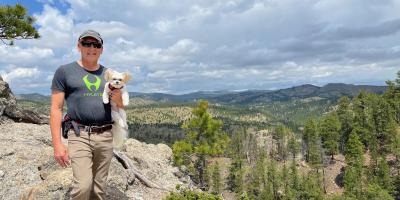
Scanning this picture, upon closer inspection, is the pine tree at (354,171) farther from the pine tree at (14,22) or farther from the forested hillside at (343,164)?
the pine tree at (14,22)

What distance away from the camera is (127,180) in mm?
15828

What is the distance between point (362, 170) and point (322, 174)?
21619 millimetres

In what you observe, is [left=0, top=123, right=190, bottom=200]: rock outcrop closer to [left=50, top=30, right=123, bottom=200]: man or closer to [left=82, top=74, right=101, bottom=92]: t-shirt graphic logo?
[left=50, top=30, right=123, bottom=200]: man

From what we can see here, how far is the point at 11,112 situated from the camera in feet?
Answer: 72.9

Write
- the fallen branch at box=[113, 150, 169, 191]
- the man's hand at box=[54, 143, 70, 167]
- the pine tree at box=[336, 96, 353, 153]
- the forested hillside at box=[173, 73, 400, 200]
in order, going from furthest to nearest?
the pine tree at box=[336, 96, 353, 153] < the forested hillside at box=[173, 73, 400, 200] < the fallen branch at box=[113, 150, 169, 191] < the man's hand at box=[54, 143, 70, 167]

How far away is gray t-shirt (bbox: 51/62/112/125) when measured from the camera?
24.2ft

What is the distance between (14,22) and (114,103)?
56.4 ft

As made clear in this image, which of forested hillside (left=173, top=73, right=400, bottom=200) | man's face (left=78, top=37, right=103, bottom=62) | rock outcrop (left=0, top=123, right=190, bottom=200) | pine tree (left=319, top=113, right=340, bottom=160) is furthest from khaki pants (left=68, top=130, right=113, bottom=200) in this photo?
pine tree (left=319, top=113, right=340, bottom=160)

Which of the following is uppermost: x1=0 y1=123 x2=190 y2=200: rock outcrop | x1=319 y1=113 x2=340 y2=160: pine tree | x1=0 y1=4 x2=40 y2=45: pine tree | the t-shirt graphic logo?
x1=0 y1=4 x2=40 y2=45: pine tree

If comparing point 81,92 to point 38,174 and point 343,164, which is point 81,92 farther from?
point 343,164

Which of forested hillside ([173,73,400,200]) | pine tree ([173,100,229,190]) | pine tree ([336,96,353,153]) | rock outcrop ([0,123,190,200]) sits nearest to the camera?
rock outcrop ([0,123,190,200])

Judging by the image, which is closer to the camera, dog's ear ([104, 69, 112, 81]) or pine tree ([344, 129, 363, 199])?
dog's ear ([104, 69, 112, 81])

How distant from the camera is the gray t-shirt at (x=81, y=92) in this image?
7383 millimetres

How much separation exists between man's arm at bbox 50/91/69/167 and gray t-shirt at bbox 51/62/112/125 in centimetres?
17
